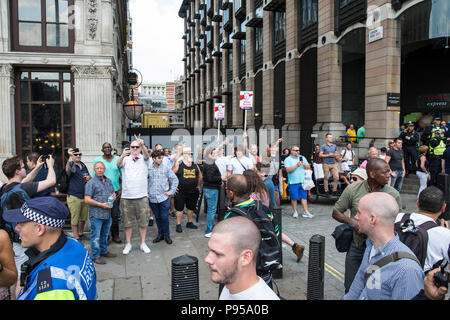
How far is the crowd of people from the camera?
2.07 metres

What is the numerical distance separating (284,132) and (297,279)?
19.2 metres

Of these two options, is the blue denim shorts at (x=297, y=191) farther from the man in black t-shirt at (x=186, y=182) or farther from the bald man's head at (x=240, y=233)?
the bald man's head at (x=240, y=233)

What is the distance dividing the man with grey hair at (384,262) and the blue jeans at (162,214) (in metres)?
4.93

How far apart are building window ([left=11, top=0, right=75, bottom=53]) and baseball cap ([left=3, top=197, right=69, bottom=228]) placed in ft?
31.4

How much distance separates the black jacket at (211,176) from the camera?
798 centimetres

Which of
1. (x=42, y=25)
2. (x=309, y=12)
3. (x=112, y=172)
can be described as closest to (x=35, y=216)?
(x=112, y=172)

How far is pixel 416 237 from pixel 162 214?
5078 mm

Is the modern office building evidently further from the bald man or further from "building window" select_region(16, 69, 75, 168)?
"building window" select_region(16, 69, 75, 168)

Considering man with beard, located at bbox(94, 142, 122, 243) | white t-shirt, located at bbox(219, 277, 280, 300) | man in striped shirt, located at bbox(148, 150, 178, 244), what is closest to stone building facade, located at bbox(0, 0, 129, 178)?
man with beard, located at bbox(94, 142, 122, 243)

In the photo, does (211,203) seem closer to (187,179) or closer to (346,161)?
(187,179)

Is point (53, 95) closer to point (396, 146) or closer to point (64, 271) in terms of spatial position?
point (64, 271)

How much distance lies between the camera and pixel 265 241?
3.55 metres

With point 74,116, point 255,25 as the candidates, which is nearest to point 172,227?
point 74,116

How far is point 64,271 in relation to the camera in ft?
7.14
